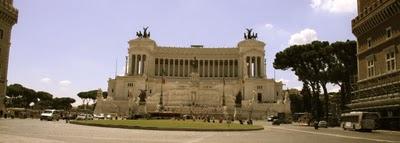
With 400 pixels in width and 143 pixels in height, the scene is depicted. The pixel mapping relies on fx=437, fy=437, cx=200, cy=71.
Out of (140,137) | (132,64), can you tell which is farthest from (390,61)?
(132,64)

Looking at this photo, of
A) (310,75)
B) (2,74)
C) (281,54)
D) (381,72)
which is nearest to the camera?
(381,72)

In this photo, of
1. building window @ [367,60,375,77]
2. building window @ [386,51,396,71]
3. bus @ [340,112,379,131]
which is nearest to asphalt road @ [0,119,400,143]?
bus @ [340,112,379,131]

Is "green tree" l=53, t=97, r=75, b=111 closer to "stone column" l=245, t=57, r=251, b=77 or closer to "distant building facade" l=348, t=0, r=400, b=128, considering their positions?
"stone column" l=245, t=57, r=251, b=77

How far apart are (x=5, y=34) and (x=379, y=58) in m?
52.3

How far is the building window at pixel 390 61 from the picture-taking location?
49781 millimetres

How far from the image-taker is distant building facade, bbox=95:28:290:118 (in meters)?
98.4

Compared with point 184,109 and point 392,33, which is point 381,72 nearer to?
point 392,33

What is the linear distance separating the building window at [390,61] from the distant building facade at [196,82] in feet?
146

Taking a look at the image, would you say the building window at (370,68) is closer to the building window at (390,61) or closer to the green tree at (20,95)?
the building window at (390,61)

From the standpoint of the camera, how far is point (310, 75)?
75375 mm

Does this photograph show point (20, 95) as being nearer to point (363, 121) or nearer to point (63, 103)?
point (63, 103)

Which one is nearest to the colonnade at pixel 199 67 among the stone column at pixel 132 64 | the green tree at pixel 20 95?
the stone column at pixel 132 64

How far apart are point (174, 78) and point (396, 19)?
91099 mm

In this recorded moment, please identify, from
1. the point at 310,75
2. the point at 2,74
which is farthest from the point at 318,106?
the point at 2,74
